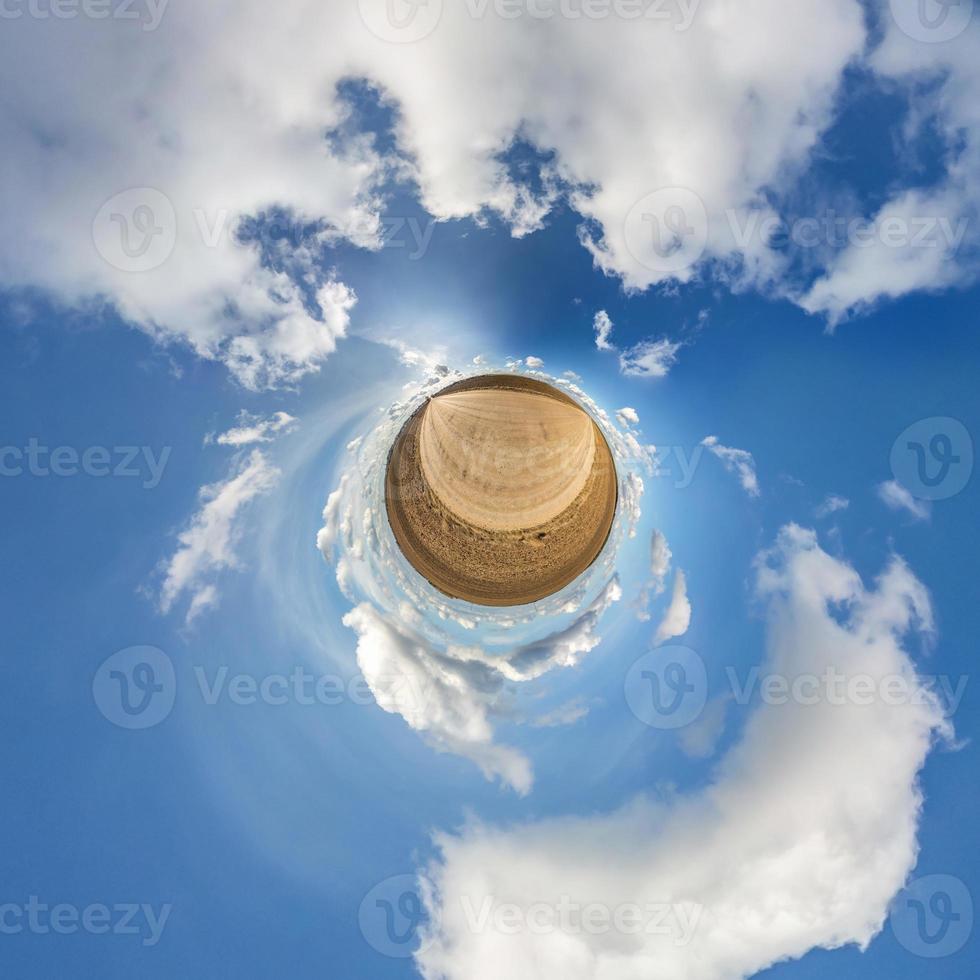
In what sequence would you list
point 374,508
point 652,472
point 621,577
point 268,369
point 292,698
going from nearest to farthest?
point 268,369
point 292,698
point 652,472
point 621,577
point 374,508

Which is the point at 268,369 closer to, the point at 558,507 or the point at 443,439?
the point at 443,439

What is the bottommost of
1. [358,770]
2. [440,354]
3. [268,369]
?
[358,770]

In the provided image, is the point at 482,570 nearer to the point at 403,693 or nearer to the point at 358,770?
the point at 403,693

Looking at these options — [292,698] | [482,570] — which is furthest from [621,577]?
[292,698]

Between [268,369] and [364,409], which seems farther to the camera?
[364,409]

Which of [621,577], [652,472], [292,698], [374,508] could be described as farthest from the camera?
[374,508]

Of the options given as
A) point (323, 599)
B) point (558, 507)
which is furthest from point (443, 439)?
point (323, 599)

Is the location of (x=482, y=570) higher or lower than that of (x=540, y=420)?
lower
